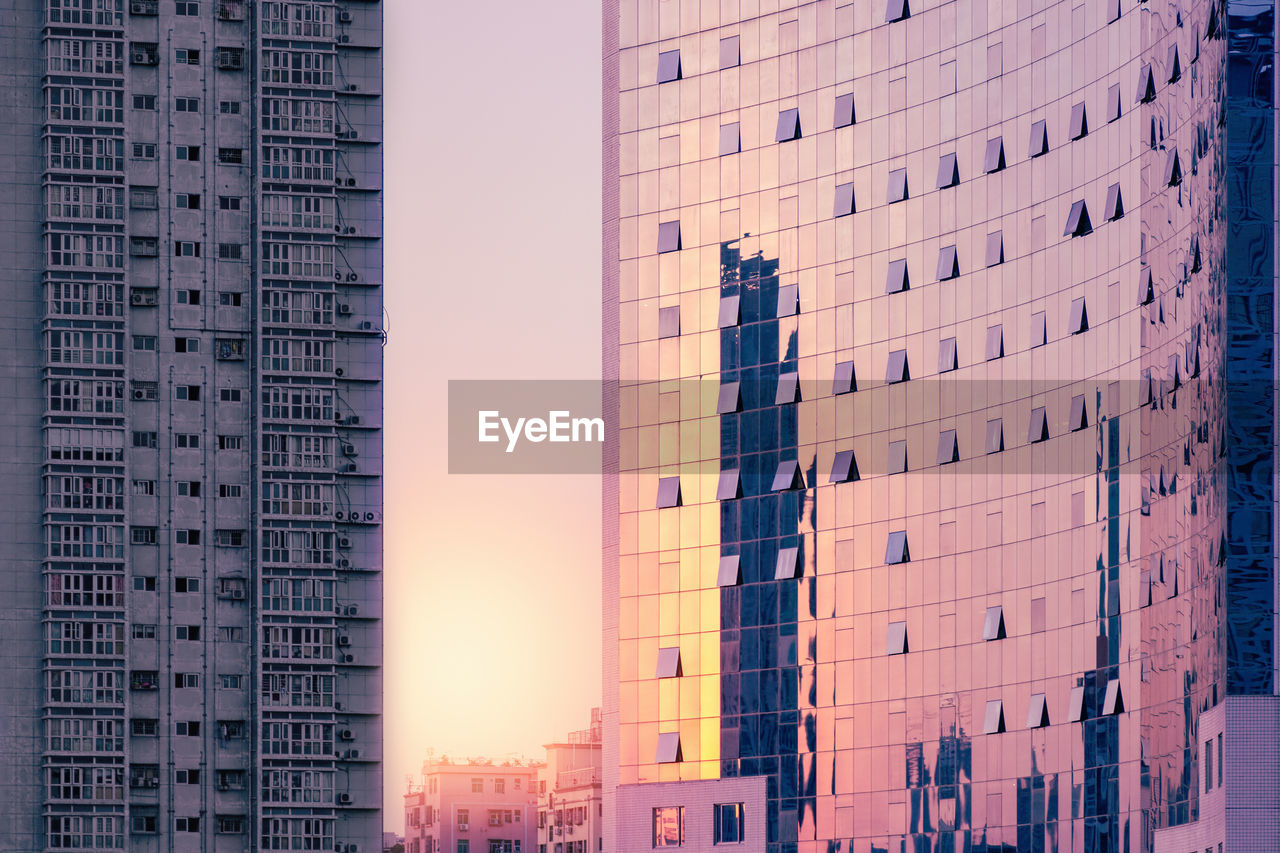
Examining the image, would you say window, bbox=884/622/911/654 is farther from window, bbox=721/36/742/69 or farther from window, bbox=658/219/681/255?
window, bbox=721/36/742/69

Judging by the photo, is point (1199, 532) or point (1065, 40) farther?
point (1065, 40)

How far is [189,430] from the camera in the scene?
103312mm

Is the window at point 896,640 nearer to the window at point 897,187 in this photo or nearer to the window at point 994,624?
the window at point 994,624

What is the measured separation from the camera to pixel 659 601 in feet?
337

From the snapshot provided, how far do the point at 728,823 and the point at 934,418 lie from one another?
18.8 m

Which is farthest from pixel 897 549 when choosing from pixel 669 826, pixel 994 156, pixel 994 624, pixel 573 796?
pixel 573 796

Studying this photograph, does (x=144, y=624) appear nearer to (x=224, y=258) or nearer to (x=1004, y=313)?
(x=224, y=258)

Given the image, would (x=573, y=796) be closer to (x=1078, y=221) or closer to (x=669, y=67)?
(x=669, y=67)

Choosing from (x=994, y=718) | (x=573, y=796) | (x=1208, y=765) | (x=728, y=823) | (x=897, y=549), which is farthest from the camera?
(x=573, y=796)

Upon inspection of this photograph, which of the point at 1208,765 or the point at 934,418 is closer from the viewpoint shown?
the point at 1208,765

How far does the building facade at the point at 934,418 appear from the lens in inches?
3098

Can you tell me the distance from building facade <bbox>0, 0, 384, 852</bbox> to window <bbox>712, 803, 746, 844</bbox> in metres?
14.8

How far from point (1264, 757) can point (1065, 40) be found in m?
29.6

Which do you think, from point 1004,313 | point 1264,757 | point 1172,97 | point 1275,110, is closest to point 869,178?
point 1004,313
